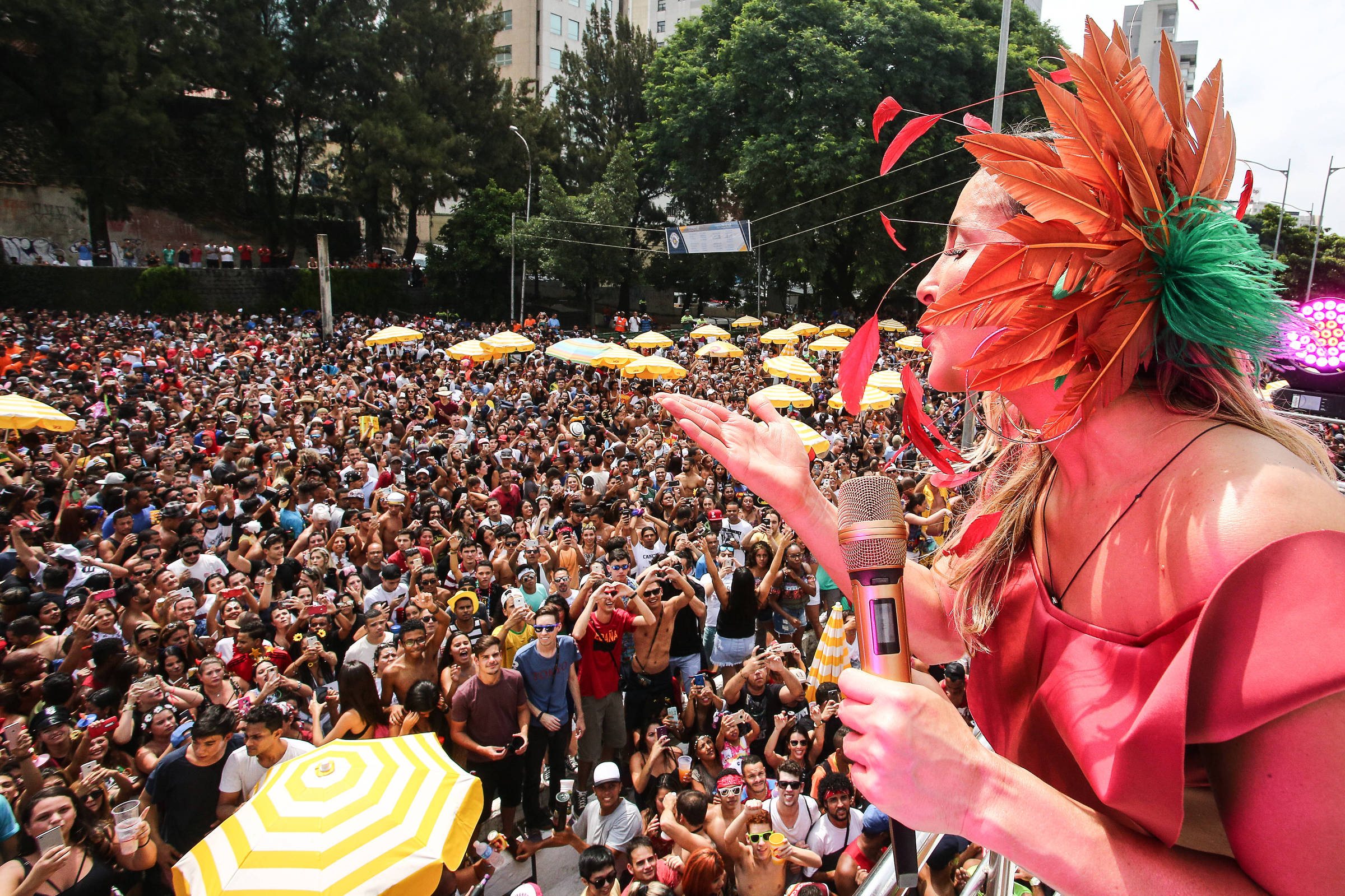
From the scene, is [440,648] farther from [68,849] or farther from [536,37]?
[536,37]

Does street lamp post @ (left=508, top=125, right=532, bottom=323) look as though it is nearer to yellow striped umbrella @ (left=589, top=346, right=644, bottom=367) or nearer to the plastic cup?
yellow striped umbrella @ (left=589, top=346, right=644, bottom=367)

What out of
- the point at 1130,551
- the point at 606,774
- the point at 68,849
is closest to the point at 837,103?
the point at 606,774

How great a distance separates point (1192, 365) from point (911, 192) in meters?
31.2

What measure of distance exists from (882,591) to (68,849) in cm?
423

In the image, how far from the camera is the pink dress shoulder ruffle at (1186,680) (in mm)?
823

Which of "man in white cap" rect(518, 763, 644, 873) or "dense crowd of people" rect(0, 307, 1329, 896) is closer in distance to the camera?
"dense crowd of people" rect(0, 307, 1329, 896)

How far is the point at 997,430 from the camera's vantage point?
159 cm

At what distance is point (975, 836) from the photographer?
0.97 m

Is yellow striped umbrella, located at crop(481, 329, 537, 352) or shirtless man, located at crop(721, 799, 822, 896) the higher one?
yellow striped umbrella, located at crop(481, 329, 537, 352)

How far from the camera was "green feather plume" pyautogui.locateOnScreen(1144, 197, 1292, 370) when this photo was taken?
42.2 inches

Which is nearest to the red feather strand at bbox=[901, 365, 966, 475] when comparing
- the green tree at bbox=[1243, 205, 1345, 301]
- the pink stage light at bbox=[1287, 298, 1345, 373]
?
the pink stage light at bbox=[1287, 298, 1345, 373]

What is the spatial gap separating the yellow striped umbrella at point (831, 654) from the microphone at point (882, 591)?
5.35 metres

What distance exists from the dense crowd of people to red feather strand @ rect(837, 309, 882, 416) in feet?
0.49

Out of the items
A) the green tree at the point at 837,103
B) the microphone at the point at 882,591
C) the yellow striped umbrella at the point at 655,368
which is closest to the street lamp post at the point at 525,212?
the green tree at the point at 837,103
